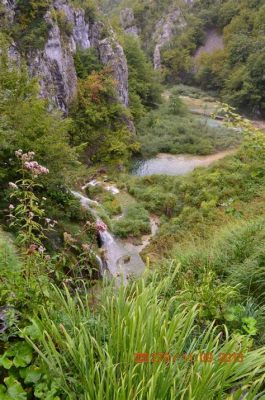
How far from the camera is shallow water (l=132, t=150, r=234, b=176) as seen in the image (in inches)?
996

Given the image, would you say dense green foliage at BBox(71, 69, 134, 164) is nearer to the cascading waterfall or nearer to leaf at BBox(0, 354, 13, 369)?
the cascading waterfall

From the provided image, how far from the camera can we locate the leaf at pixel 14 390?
69.3 inches

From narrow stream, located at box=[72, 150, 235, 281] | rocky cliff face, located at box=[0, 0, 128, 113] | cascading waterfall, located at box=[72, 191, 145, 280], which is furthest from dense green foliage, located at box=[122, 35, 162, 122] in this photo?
cascading waterfall, located at box=[72, 191, 145, 280]

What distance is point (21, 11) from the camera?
62.8ft

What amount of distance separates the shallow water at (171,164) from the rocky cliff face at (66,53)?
6008 mm

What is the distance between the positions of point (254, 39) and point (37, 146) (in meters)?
52.1

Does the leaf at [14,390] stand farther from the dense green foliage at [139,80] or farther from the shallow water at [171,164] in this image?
the dense green foliage at [139,80]

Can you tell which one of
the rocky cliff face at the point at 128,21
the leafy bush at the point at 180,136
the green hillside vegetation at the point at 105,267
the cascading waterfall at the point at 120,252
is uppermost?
the rocky cliff face at the point at 128,21

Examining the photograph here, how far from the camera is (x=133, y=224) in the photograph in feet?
52.9

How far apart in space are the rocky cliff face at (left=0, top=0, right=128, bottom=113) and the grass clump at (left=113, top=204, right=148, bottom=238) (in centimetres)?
673

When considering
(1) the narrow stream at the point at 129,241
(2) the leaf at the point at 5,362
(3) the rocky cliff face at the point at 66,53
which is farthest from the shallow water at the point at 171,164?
(2) the leaf at the point at 5,362

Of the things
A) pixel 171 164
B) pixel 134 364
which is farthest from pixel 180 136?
pixel 134 364

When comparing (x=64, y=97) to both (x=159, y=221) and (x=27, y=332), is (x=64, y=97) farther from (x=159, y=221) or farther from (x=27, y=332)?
(x=27, y=332)

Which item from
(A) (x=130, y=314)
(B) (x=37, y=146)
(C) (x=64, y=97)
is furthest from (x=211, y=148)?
(A) (x=130, y=314)
